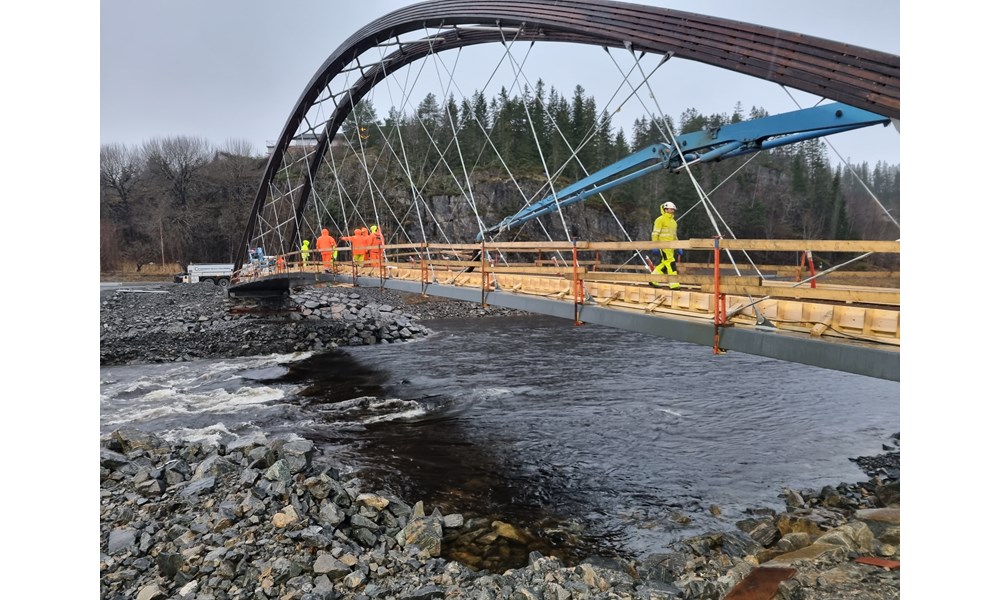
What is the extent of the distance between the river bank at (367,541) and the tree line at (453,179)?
64.0 ft

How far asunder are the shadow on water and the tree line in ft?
54.3

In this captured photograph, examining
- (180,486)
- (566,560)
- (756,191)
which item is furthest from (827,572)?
(756,191)

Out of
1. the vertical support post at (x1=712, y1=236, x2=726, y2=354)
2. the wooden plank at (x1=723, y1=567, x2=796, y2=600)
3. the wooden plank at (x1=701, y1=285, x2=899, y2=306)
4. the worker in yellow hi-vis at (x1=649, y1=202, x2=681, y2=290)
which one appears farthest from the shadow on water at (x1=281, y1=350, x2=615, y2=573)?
the worker in yellow hi-vis at (x1=649, y1=202, x2=681, y2=290)

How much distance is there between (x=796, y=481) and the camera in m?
7.41

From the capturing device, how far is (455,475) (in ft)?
26.4

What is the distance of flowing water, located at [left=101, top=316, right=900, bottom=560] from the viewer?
22.9ft

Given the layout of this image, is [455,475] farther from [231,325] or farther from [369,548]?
[231,325]

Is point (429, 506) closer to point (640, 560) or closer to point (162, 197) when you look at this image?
point (640, 560)

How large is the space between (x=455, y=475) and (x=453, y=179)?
24.1 m

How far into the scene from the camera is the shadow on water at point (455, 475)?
236 inches

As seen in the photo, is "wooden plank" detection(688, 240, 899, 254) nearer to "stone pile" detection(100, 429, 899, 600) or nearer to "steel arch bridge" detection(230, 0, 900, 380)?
"steel arch bridge" detection(230, 0, 900, 380)

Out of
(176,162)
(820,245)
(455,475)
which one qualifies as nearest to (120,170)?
(176,162)
